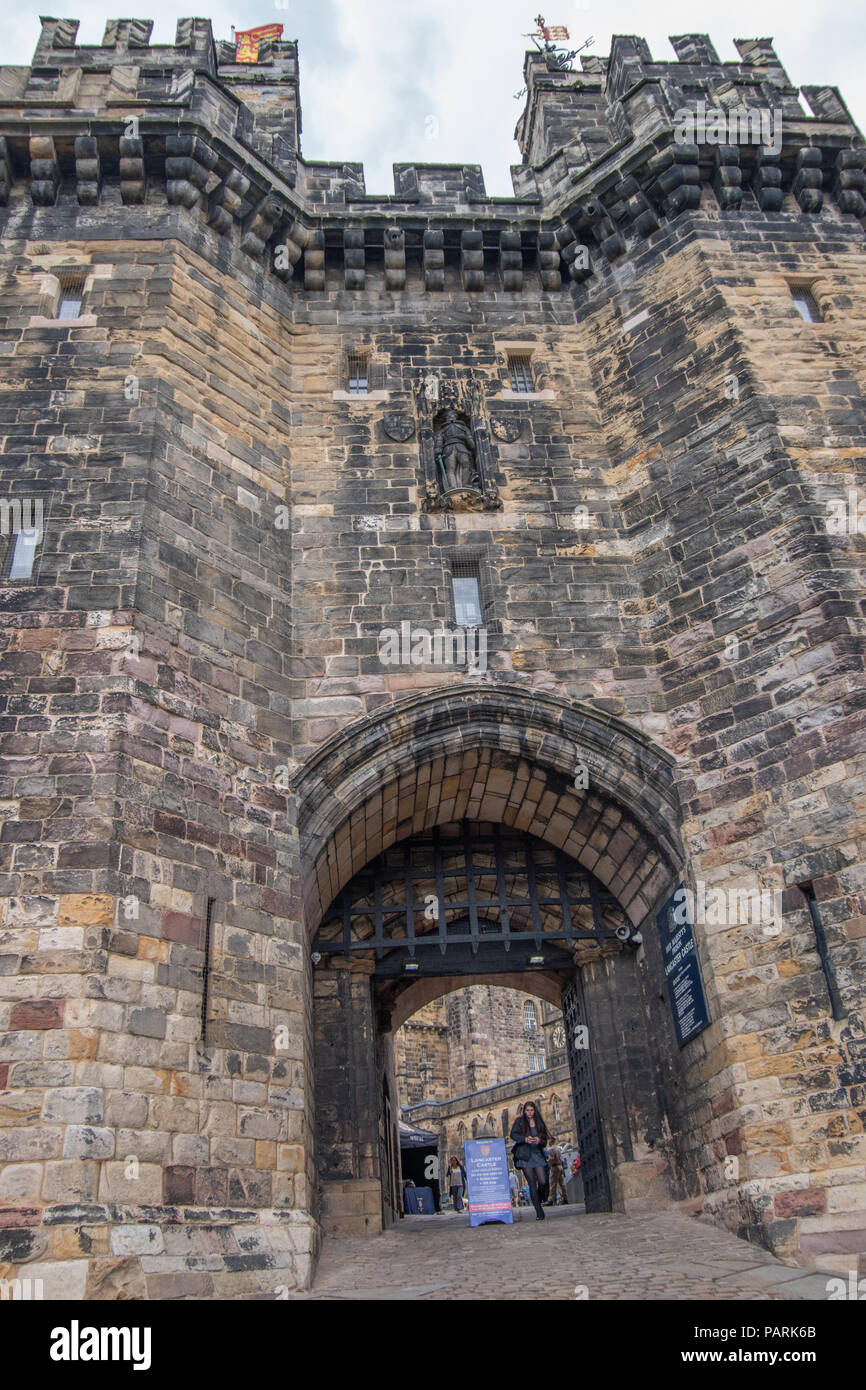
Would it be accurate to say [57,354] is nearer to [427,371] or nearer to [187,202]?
[187,202]

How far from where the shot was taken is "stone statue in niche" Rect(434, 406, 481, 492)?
9008mm

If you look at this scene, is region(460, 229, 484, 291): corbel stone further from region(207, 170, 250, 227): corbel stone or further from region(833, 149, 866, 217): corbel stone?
region(833, 149, 866, 217): corbel stone

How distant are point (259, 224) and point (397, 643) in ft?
15.5

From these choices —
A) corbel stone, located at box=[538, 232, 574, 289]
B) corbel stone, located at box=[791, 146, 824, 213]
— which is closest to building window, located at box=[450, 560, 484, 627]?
corbel stone, located at box=[538, 232, 574, 289]

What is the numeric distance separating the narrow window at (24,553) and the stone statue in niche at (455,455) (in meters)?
3.63

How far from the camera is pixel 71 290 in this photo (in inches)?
339

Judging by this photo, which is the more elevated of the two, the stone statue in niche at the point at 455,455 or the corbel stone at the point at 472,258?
the corbel stone at the point at 472,258

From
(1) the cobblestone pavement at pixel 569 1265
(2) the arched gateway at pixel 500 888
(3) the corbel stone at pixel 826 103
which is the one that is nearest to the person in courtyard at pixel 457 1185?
(2) the arched gateway at pixel 500 888

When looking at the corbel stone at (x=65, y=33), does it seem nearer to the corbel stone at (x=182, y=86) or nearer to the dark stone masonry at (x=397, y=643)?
the dark stone masonry at (x=397, y=643)

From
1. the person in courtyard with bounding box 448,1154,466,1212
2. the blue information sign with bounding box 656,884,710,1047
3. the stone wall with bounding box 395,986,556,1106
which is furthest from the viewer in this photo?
the stone wall with bounding box 395,986,556,1106

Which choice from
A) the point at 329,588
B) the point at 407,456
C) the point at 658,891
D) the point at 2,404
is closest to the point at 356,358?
the point at 407,456

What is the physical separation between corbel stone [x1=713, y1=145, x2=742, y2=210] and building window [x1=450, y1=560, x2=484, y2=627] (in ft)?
15.3

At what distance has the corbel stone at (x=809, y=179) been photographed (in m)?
9.74

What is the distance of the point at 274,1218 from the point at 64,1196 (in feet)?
4.67
